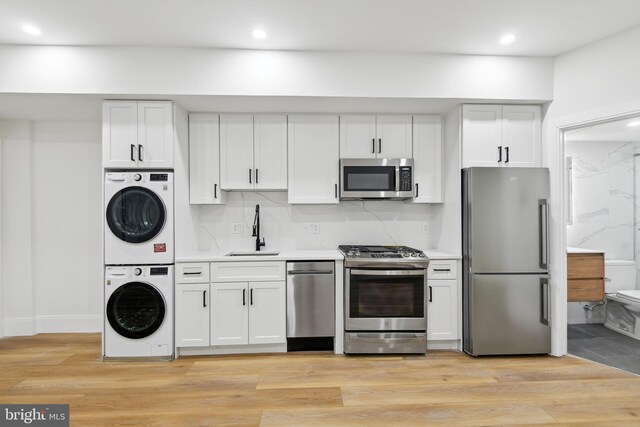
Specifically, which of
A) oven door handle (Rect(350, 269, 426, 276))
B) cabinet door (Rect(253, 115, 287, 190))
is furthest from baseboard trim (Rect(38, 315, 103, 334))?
oven door handle (Rect(350, 269, 426, 276))

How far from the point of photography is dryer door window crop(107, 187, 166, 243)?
9.78 ft

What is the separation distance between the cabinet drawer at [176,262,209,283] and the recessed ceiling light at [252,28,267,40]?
2036 mm

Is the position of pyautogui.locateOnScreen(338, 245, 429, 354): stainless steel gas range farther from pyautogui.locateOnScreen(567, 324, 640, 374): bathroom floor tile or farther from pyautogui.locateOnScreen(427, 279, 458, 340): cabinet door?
pyautogui.locateOnScreen(567, 324, 640, 374): bathroom floor tile

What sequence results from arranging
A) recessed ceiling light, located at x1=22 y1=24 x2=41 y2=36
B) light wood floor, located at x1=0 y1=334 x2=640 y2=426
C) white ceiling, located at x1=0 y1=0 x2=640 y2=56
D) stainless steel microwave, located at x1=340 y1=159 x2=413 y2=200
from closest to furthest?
1. light wood floor, located at x1=0 y1=334 x2=640 y2=426
2. white ceiling, located at x1=0 y1=0 x2=640 y2=56
3. recessed ceiling light, located at x1=22 y1=24 x2=41 y2=36
4. stainless steel microwave, located at x1=340 y1=159 x2=413 y2=200

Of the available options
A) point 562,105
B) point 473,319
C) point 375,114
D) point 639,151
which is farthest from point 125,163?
point 639,151

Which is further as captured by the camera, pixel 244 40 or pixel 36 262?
pixel 36 262

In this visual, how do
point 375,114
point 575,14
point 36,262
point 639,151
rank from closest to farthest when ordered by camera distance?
1. point 575,14
2. point 375,114
3. point 36,262
4. point 639,151

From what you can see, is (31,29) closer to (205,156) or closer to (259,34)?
(205,156)

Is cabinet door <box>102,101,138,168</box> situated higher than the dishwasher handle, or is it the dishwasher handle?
cabinet door <box>102,101,138,168</box>

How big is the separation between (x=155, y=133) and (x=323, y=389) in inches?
104

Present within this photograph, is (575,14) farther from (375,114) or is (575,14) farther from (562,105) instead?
(375,114)

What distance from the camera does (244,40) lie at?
2801mm

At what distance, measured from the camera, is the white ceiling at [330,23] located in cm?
235

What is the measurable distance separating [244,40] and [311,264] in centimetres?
206
